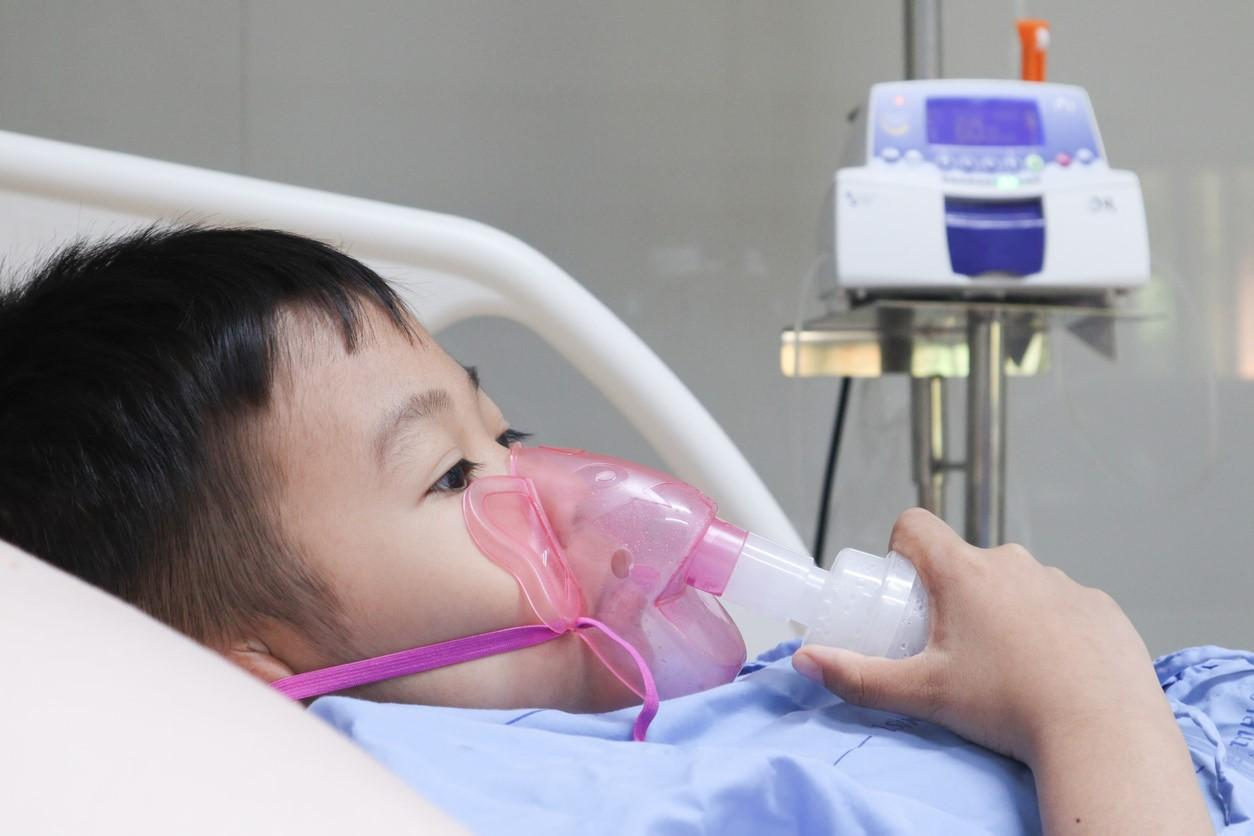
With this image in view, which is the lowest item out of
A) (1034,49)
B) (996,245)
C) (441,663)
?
(441,663)

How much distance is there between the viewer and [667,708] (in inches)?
26.0

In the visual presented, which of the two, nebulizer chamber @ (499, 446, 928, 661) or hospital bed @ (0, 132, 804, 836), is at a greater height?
hospital bed @ (0, 132, 804, 836)

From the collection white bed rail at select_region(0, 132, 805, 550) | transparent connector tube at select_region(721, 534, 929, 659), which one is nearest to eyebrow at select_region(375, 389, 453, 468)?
transparent connector tube at select_region(721, 534, 929, 659)

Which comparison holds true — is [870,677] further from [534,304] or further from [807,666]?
[534,304]

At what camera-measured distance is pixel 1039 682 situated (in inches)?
22.3

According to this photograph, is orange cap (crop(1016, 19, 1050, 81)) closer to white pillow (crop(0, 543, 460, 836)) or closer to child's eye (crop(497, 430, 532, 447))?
child's eye (crop(497, 430, 532, 447))

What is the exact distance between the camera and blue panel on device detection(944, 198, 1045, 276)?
1.46 m

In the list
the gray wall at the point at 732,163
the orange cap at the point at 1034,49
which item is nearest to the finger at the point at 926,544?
the orange cap at the point at 1034,49

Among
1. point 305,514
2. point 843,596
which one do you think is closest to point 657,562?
point 843,596

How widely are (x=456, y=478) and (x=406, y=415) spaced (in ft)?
0.18

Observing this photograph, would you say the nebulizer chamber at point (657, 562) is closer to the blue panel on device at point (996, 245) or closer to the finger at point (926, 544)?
the finger at point (926, 544)

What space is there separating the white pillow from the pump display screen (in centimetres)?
148

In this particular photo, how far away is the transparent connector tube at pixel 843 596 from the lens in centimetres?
67

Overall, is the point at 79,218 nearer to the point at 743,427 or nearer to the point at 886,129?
the point at 886,129
